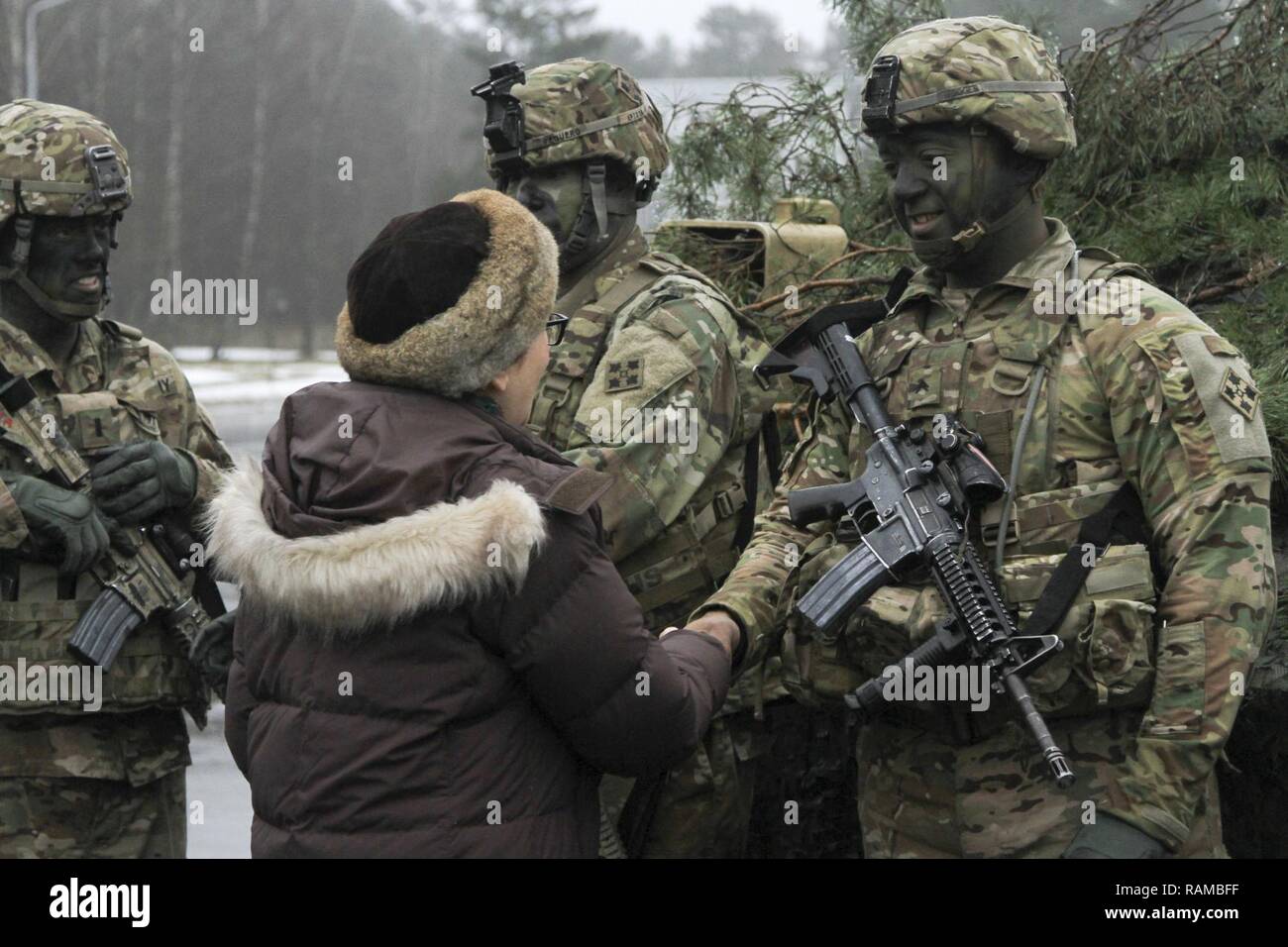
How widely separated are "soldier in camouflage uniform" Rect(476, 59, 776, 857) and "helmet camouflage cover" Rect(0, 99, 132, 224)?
44.7 inches

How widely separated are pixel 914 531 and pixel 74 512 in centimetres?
225

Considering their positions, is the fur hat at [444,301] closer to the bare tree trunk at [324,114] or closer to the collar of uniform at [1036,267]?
the collar of uniform at [1036,267]

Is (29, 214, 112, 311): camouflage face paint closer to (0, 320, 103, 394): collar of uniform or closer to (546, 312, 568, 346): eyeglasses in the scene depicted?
(0, 320, 103, 394): collar of uniform

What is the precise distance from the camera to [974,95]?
3.21 meters

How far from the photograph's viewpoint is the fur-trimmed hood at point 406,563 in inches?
99.0

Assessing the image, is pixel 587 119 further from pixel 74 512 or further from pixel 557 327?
pixel 74 512

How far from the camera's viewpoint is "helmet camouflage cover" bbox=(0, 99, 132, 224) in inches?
170

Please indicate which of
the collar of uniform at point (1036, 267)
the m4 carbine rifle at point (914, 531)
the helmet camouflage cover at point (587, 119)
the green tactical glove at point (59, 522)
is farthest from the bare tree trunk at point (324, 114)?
the m4 carbine rifle at point (914, 531)
